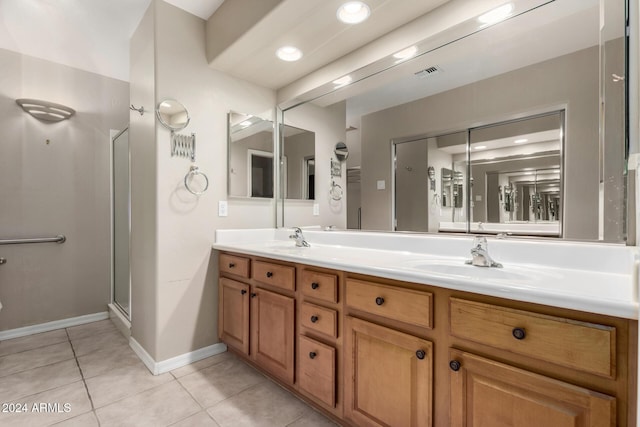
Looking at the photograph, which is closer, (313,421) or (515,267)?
(515,267)

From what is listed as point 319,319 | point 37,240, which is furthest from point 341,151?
point 37,240

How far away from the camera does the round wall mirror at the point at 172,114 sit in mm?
1918

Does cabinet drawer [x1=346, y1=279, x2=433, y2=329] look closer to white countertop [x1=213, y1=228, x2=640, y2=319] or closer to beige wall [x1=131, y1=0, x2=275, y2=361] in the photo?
white countertop [x1=213, y1=228, x2=640, y2=319]

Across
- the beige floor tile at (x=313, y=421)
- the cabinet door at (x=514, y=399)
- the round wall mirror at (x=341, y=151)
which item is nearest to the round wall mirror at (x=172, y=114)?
the round wall mirror at (x=341, y=151)

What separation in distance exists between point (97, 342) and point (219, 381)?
4.19 ft

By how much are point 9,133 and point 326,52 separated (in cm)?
268

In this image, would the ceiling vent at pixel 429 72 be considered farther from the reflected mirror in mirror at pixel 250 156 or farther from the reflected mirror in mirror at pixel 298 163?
the reflected mirror in mirror at pixel 250 156

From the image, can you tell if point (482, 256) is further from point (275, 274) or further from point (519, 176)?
point (275, 274)

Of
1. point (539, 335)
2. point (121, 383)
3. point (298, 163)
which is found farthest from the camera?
point (298, 163)

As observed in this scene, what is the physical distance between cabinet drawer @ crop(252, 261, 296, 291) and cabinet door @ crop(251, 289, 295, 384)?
0.07 meters

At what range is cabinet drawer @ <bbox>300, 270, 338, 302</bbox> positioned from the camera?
1.36m

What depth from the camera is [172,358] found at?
6.51 feet

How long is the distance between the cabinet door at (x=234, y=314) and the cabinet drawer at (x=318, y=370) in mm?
546

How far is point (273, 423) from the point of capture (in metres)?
1.47
